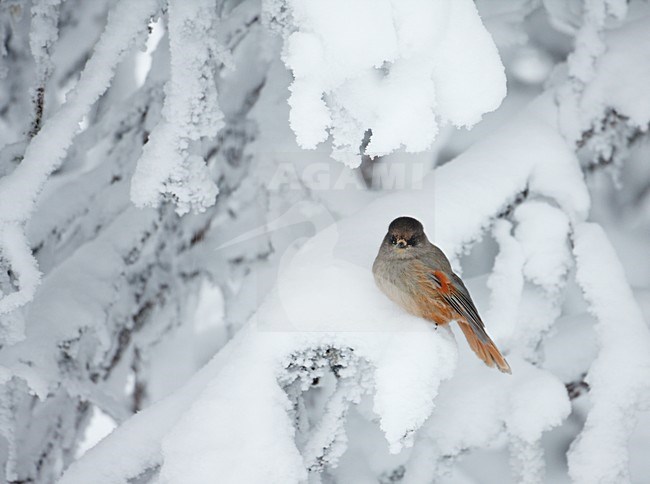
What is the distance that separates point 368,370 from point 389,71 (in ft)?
2.93

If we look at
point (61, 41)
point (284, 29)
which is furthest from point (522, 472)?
point (61, 41)

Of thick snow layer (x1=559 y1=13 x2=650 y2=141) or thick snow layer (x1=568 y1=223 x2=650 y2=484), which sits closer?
thick snow layer (x1=568 y1=223 x2=650 y2=484)

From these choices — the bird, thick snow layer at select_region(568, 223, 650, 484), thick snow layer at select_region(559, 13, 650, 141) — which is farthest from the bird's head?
thick snow layer at select_region(559, 13, 650, 141)

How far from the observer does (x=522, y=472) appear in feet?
7.55

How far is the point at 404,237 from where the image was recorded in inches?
88.6

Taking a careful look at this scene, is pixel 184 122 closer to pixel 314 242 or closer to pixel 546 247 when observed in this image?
pixel 314 242

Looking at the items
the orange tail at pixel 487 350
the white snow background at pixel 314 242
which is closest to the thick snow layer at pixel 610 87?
the white snow background at pixel 314 242

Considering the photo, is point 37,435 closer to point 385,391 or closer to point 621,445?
point 385,391

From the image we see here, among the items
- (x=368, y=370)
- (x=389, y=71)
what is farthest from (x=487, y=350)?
(x=389, y=71)

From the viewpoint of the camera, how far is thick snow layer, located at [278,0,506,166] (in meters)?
1.52

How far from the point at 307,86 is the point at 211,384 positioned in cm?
94

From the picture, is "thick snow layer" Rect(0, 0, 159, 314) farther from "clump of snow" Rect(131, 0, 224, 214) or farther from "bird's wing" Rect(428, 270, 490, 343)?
"bird's wing" Rect(428, 270, 490, 343)

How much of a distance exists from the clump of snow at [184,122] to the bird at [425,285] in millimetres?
630

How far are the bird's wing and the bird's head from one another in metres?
0.11
